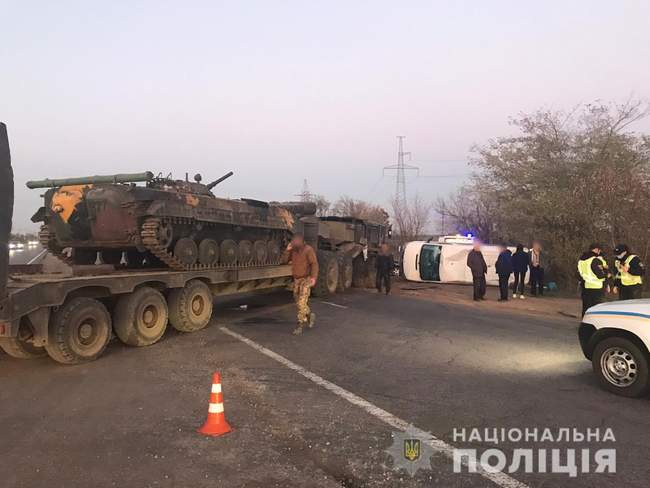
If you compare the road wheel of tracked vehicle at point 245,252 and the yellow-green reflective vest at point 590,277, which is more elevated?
the road wheel of tracked vehicle at point 245,252

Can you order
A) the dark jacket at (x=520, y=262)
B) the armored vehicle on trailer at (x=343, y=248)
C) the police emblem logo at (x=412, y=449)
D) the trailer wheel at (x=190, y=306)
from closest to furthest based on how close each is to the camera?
→ 1. the police emblem logo at (x=412, y=449)
2. the trailer wheel at (x=190, y=306)
3. the dark jacket at (x=520, y=262)
4. the armored vehicle on trailer at (x=343, y=248)

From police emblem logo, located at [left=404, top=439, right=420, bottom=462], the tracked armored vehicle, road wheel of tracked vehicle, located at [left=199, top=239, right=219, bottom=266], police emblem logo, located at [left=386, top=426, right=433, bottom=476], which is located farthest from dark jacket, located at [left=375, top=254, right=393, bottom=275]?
police emblem logo, located at [left=404, top=439, right=420, bottom=462]

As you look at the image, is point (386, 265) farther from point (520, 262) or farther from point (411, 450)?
point (411, 450)

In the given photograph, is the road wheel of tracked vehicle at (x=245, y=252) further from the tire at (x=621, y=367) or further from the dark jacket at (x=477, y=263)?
the tire at (x=621, y=367)

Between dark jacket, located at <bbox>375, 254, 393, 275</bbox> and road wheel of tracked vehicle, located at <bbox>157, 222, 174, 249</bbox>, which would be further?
dark jacket, located at <bbox>375, 254, 393, 275</bbox>

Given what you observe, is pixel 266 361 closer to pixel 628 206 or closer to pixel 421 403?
pixel 421 403

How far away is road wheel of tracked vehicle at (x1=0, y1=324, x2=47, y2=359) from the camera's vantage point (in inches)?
282

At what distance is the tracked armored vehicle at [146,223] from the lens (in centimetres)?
995

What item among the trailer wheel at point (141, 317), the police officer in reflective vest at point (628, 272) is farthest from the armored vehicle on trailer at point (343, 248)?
the police officer in reflective vest at point (628, 272)

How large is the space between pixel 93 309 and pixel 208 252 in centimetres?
371

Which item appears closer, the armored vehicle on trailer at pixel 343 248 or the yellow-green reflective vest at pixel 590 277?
the yellow-green reflective vest at pixel 590 277

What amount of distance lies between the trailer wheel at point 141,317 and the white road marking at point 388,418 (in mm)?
1973

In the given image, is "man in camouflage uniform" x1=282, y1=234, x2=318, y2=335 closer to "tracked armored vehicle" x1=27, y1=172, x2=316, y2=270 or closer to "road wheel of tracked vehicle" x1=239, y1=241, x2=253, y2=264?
"tracked armored vehicle" x1=27, y1=172, x2=316, y2=270

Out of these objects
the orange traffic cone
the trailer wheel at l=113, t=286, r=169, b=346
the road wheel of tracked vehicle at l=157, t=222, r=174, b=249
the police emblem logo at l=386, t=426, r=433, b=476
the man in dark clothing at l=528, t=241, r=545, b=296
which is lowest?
the police emblem logo at l=386, t=426, r=433, b=476
